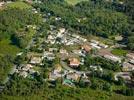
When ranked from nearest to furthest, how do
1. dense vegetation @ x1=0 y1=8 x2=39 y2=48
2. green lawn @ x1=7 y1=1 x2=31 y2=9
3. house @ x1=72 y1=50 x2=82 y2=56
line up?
house @ x1=72 y1=50 x2=82 y2=56
dense vegetation @ x1=0 y1=8 x2=39 y2=48
green lawn @ x1=7 y1=1 x2=31 y2=9

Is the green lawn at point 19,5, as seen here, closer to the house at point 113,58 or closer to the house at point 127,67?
the house at point 113,58

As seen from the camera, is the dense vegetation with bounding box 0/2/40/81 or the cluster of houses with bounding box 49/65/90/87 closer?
the cluster of houses with bounding box 49/65/90/87

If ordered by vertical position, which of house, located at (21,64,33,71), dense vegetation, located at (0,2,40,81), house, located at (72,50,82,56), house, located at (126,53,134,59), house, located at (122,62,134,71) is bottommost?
house, located at (122,62,134,71)

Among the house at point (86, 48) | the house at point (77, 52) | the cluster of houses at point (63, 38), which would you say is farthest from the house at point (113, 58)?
the cluster of houses at point (63, 38)

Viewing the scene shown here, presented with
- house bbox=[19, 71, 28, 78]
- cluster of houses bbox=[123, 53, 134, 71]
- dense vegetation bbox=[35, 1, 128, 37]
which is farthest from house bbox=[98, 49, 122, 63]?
house bbox=[19, 71, 28, 78]

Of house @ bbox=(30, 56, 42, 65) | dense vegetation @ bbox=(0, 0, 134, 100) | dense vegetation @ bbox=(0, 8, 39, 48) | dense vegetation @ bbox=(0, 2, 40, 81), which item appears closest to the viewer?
dense vegetation @ bbox=(0, 0, 134, 100)

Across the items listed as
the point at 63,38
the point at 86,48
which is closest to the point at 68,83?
the point at 86,48

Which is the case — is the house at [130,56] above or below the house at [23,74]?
below

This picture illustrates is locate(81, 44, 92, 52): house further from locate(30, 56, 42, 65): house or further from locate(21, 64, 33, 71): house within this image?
locate(21, 64, 33, 71): house

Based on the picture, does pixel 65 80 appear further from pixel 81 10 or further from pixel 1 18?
pixel 81 10
